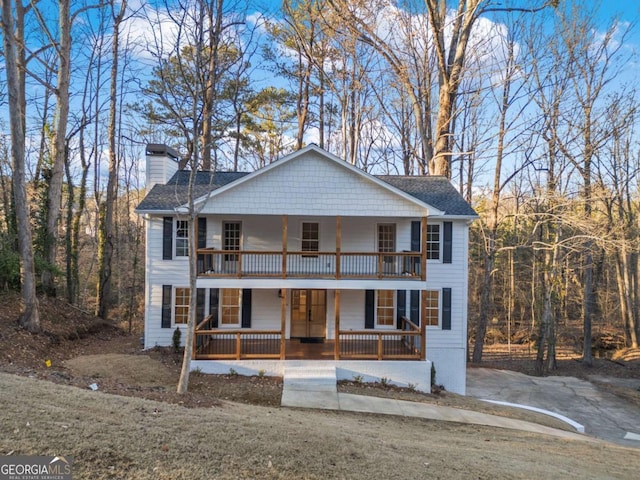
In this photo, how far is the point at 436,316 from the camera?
1370 cm

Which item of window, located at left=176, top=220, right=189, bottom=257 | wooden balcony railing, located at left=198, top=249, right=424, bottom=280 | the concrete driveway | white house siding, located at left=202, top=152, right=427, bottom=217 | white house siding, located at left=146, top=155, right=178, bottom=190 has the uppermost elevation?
white house siding, located at left=146, top=155, right=178, bottom=190

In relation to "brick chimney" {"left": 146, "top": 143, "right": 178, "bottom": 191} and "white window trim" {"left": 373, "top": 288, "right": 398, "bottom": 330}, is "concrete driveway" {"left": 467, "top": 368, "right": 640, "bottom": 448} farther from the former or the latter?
"brick chimney" {"left": 146, "top": 143, "right": 178, "bottom": 191}

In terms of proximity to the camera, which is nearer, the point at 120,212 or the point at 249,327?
the point at 249,327

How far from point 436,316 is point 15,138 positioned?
1500cm

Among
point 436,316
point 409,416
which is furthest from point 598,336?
point 409,416

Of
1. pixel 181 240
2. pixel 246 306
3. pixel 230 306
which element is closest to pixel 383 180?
pixel 246 306

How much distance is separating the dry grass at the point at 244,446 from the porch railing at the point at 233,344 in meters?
3.71

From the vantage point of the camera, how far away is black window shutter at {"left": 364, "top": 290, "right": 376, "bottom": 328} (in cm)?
1383

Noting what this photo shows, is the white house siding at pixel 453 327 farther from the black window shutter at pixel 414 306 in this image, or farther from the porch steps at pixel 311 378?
the porch steps at pixel 311 378

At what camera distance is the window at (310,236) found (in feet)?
46.1

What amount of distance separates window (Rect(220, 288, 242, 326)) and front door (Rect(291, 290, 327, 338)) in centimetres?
197

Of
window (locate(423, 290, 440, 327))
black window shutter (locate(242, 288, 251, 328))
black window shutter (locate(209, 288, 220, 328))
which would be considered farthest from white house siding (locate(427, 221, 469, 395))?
black window shutter (locate(209, 288, 220, 328))

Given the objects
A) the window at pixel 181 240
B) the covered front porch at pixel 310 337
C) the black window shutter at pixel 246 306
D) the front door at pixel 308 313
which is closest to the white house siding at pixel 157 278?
the window at pixel 181 240

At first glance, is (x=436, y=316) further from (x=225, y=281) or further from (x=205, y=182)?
(x=205, y=182)
